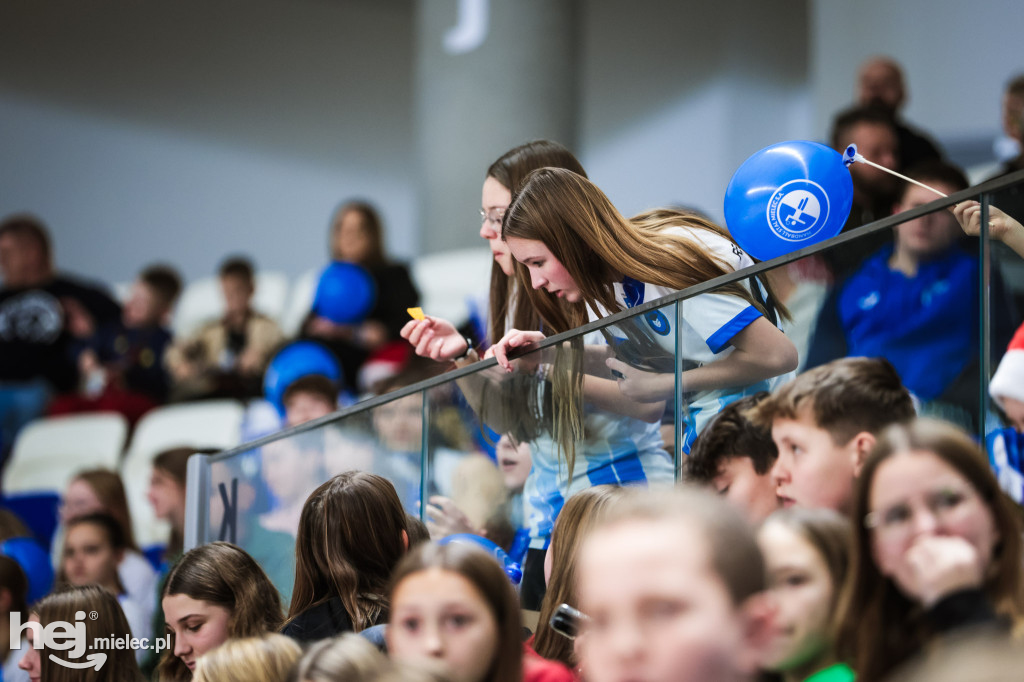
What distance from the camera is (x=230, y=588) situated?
2.70m

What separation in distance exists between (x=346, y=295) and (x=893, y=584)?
4.46 metres

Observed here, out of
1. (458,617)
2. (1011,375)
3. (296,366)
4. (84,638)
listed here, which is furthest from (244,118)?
(458,617)

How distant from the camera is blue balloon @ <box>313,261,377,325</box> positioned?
19.6 feet

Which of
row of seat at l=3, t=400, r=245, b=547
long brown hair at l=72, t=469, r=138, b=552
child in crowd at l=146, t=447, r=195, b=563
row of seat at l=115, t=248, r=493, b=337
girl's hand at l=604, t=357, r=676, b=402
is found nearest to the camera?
girl's hand at l=604, t=357, r=676, b=402

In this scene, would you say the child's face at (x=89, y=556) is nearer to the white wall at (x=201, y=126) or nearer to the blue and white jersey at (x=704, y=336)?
the blue and white jersey at (x=704, y=336)

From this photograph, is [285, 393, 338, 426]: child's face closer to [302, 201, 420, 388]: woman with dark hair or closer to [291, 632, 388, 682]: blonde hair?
[302, 201, 420, 388]: woman with dark hair

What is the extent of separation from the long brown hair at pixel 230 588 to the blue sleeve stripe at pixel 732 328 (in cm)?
105

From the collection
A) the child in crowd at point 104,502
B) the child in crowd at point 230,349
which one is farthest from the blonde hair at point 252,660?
the child in crowd at point 230,349

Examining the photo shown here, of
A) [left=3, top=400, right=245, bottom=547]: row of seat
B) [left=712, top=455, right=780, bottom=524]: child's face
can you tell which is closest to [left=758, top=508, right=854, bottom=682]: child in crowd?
[left=712, top=455, right=780, bottom=524]: child's face

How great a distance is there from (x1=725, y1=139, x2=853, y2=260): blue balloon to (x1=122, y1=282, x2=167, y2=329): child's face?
16.0 feet

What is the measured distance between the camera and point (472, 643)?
1.89 meters

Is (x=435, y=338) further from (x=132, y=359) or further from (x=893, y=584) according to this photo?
(x=132, y=359)

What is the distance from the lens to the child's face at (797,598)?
1.80 m

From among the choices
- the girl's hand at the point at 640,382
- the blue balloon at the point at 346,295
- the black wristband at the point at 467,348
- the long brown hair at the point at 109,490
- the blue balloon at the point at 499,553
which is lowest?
the long brown hair at the point at 109,490
